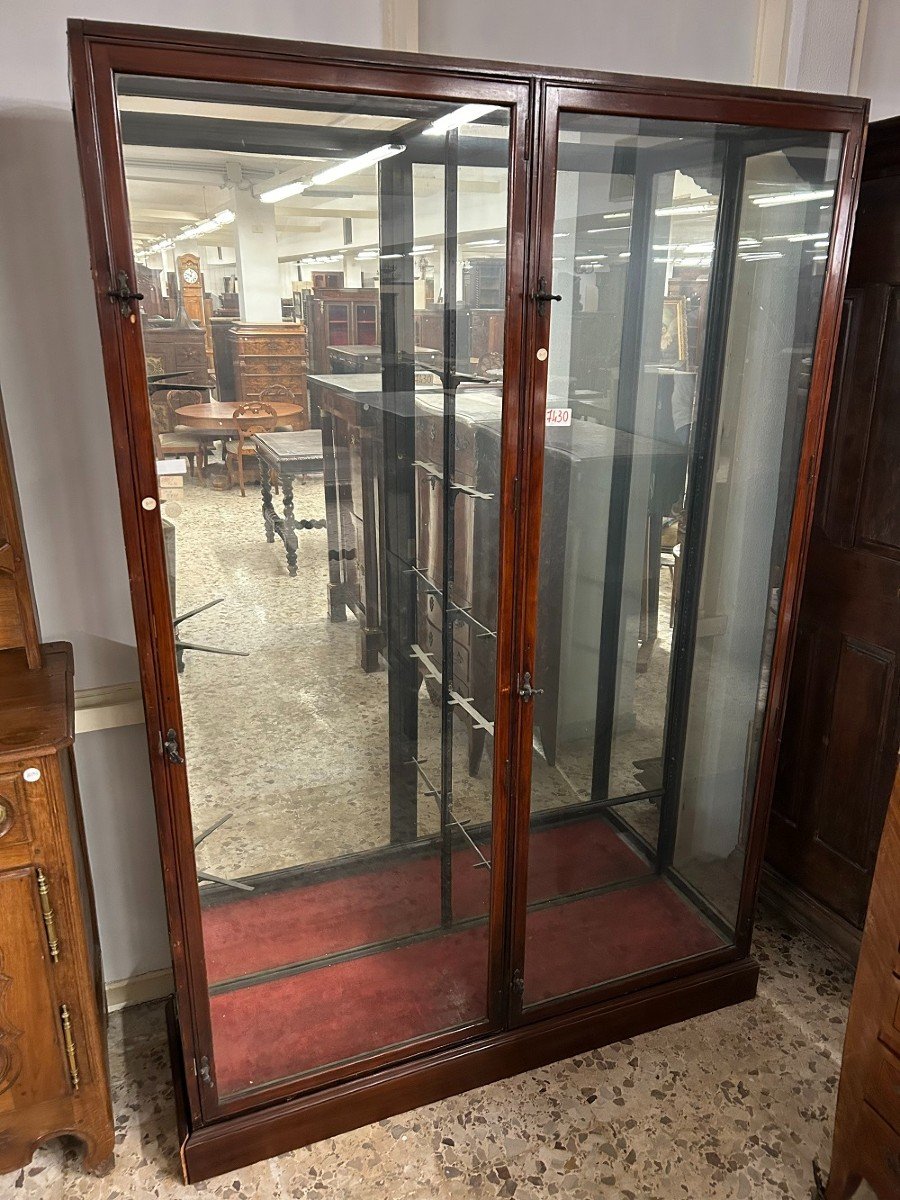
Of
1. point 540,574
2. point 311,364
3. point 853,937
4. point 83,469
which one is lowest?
point 853,937

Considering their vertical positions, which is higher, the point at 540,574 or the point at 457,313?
the point at 457,313

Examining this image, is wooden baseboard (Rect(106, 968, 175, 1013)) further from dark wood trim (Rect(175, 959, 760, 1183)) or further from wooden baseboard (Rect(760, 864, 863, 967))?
wooden baseboard (Rect(760, 864, 863, 967))

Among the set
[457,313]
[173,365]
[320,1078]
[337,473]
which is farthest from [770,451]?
[320,1078]

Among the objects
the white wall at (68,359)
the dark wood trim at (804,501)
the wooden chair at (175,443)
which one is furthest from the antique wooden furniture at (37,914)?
the dark wood trim at (804,501)

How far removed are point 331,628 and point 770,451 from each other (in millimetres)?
988

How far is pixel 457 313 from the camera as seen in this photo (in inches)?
62.5

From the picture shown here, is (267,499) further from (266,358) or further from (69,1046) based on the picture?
(69,1046)

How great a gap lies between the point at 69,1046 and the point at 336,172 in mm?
1622

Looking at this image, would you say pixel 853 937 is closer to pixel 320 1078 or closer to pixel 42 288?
pixel 320 1078

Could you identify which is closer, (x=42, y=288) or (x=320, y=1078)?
(x=42, y=288)

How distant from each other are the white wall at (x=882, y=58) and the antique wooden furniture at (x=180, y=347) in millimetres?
1813

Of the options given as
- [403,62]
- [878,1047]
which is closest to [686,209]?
[403,62]

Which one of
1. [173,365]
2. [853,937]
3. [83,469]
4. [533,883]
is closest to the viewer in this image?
[173,365]

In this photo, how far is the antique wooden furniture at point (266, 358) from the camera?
4.73ft
